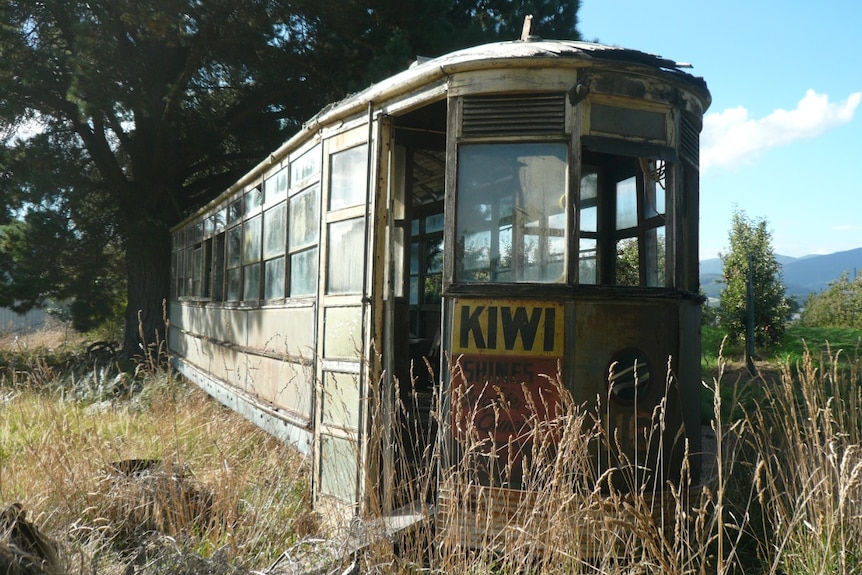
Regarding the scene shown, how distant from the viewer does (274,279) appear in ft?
23.0

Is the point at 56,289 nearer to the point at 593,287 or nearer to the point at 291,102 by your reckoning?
the point at 291,102

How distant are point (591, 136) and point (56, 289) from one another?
13.9 metres

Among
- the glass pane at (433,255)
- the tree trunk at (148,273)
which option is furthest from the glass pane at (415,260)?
the tree trunk at (148,273)

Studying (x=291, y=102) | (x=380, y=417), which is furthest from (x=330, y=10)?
(x=380, y=417)

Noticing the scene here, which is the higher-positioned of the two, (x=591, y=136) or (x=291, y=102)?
(x=291, y=102)

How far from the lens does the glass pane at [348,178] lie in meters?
5.05

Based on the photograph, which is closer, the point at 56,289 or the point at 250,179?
the point at 250,179

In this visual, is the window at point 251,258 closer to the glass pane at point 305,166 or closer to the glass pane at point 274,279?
the glass pane at point 274,279

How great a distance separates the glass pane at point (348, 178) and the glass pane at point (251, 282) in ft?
8.01

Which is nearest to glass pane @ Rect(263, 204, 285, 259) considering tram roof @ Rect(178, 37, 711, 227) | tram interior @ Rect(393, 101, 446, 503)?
Result: tram interior @ Rect(393, 101, 446, 503)

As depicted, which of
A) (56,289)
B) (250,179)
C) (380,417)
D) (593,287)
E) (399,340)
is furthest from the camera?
(56,289)

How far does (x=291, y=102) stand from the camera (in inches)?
575

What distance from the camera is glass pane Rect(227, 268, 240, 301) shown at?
28.2 feet

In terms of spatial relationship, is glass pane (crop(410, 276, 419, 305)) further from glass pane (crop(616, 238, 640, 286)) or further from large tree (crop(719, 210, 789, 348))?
large tree (crop(719, 210, 789, 348))
